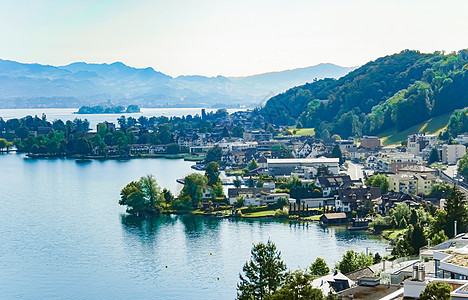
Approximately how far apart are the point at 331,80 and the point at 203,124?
47.6 ft

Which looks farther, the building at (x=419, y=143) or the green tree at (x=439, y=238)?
the building at (x=419, y=143)

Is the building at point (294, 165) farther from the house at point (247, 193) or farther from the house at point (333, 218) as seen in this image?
the house at point (333, 218)

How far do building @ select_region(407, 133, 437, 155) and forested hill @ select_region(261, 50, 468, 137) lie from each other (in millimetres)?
5389

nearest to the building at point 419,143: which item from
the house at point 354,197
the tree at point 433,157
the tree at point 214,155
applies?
the tree at point 433,157

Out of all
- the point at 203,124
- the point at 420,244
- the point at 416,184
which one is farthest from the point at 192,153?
the point at 420,244

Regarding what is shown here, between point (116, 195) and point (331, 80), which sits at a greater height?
point (331, 80)

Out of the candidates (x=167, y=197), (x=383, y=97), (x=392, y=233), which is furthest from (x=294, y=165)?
(x=383, y=97)

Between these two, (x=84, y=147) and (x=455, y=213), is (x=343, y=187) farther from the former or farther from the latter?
(x=84, y=147)

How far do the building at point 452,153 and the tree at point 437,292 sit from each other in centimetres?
2285

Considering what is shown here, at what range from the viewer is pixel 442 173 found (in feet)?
79.4

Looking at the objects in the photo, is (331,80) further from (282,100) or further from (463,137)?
(463,137)

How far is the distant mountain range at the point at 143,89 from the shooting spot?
144 metres

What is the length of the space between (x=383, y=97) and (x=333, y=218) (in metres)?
28.7

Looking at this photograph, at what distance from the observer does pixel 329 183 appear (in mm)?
21047
